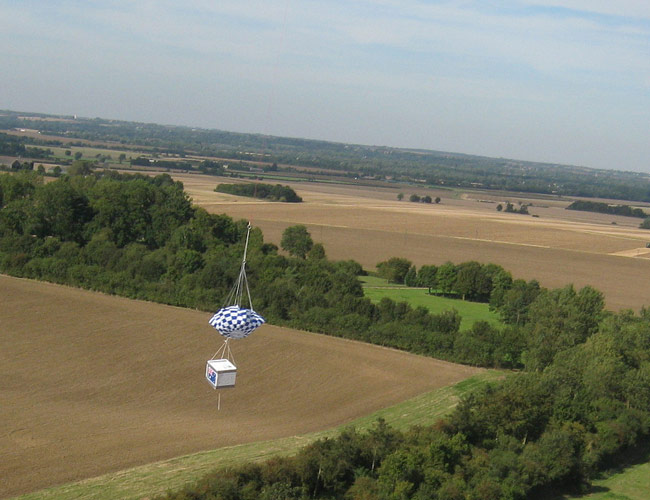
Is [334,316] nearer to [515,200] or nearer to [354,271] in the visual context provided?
[354,271]

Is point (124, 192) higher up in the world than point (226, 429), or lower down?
higher up

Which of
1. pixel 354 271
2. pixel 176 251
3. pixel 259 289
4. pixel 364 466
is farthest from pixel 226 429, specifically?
pixel 354 271

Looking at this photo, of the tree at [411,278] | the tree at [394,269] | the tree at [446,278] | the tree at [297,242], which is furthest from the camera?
the tree at [297,242]

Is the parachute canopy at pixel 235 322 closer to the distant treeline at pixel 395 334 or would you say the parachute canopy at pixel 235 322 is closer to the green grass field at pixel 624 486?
the distant treeline at pixel 395 334

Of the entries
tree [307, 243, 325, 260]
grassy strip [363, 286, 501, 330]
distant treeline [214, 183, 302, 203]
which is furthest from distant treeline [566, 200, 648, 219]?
grassy strip [363, 286, 501, 330]

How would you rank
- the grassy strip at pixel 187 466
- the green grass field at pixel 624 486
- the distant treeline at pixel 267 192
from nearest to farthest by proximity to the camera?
the grassy strip at pixel 187 466, the green grass field at pixel 624 486, the distant treeline at pixel 267 192

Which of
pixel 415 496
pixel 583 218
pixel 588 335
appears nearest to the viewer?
pixel 415 496

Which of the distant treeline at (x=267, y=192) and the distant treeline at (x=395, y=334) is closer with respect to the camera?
the distant treeline at (x=395, y=334)

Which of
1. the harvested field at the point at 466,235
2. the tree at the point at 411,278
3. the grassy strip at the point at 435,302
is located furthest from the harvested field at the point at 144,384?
the harvested field at the point at 466,235
